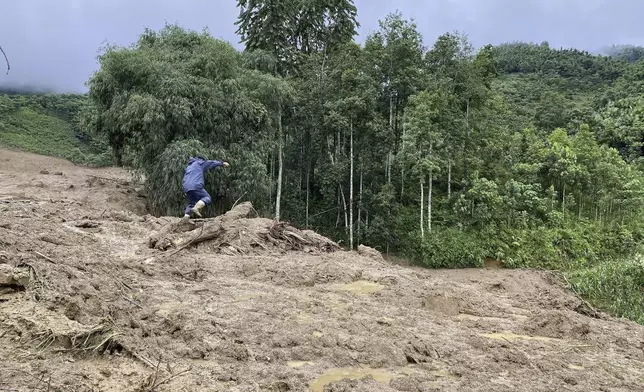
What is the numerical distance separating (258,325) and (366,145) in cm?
1456

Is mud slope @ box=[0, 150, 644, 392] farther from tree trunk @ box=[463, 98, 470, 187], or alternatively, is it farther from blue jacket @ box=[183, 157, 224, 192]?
tree trunk @ box=[463, 98, 470, 187]

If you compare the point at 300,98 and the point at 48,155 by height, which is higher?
the point at 300,98

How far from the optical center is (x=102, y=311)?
14.6ft

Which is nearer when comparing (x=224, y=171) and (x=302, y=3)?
(x=224, y=171)

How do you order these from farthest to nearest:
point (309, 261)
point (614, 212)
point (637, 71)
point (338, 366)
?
point (637, 71) < point (614, 212) < point (309, 261) < point (338, 366)

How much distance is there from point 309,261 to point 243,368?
3.96 metres

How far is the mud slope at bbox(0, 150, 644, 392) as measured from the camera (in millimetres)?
3592

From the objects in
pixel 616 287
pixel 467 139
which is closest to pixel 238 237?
pixel 616 287

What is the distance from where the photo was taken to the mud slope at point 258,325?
359cm

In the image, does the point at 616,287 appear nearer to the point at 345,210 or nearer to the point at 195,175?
the point at 345,210

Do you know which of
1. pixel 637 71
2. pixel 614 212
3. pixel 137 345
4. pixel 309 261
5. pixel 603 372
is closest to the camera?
pixel 137 345

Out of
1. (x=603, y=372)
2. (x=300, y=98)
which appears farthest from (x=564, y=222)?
(x=603, y=372)

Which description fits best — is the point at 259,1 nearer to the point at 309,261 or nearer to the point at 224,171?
the point at 224,171

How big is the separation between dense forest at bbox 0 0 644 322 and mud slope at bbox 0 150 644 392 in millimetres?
7108
